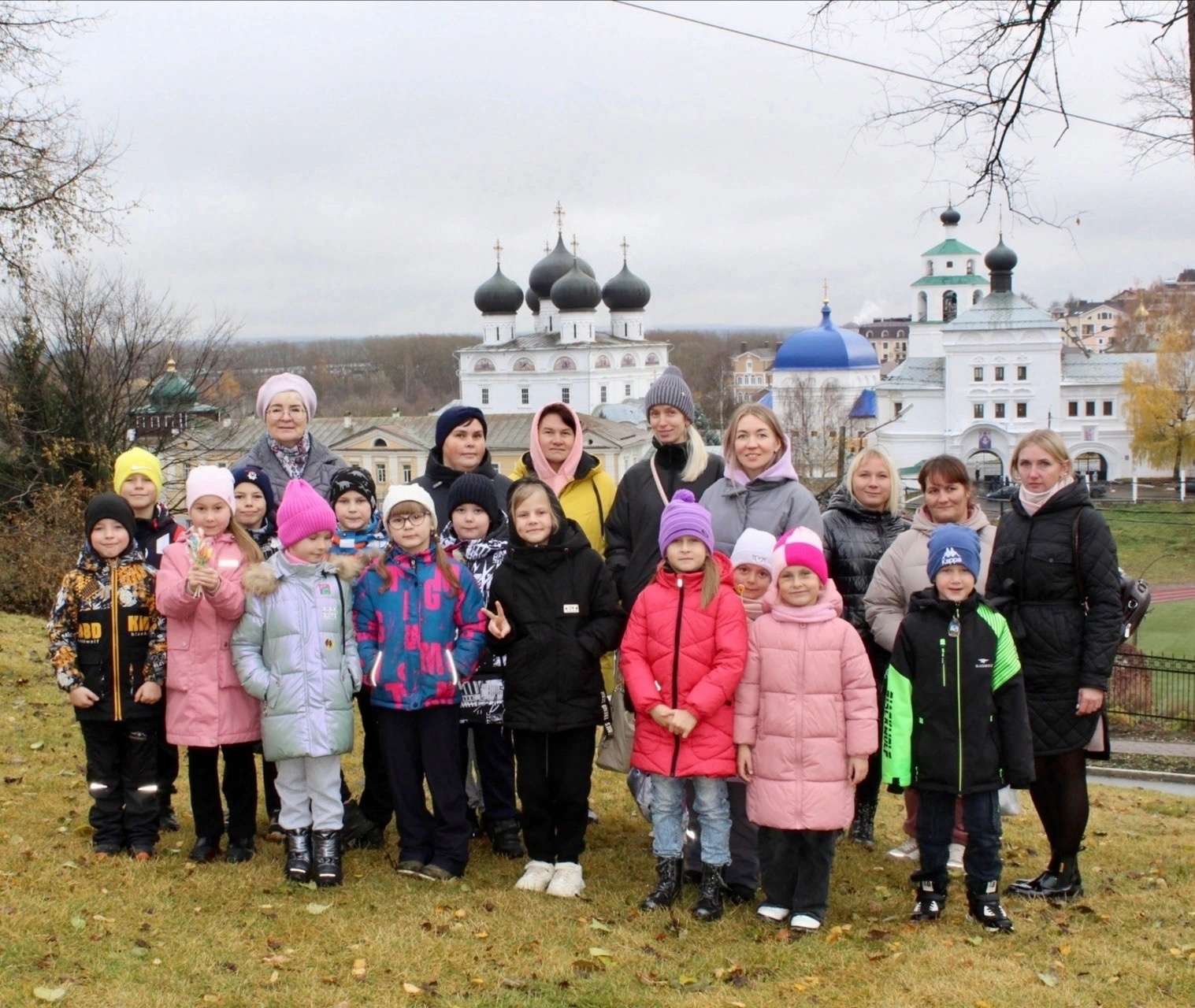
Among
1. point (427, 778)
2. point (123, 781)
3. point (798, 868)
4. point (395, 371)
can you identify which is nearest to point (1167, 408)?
point (798, 868)

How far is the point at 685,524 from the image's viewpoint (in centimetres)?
473

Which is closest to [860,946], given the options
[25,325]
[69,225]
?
[69,225]

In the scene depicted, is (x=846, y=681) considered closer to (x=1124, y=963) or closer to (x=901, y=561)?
(x=901, y=561)

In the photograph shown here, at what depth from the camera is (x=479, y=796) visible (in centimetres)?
590

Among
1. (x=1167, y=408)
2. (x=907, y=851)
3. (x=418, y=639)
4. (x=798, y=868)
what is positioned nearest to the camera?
(x=798, y=868)

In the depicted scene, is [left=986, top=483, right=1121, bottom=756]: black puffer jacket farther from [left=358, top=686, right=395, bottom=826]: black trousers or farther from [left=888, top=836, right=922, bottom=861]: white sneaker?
[left=358, top=686, right=395, bottom=826]: black trousers

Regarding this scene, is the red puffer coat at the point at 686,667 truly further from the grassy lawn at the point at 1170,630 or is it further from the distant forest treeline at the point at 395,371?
the distant forest treeline at the point at 395,371

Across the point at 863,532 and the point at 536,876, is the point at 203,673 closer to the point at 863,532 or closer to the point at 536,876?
the point at 536,876

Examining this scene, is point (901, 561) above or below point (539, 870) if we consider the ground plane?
above

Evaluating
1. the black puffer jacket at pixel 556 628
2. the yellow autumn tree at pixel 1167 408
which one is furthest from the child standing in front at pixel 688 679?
the yellow autumn tree at pixel 1167 408

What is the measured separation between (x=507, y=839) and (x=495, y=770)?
310 mm

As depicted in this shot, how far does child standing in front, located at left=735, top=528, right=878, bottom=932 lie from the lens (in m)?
4.60

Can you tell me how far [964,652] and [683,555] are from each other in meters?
1.11

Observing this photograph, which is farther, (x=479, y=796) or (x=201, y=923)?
(x=479, y=796)
